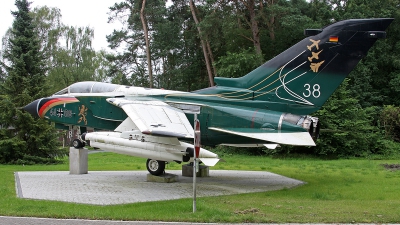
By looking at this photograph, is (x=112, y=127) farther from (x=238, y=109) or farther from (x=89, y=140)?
(x=238, y=109)

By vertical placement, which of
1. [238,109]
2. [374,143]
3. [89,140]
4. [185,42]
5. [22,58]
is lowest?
[374,143]

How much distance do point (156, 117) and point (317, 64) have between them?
5.64 m

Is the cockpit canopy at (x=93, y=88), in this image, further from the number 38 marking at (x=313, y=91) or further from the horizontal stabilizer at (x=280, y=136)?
the number 38 marking at (x=313, y=91)

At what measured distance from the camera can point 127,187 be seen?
13.2 meters

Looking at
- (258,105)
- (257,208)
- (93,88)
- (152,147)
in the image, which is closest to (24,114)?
(93,88)

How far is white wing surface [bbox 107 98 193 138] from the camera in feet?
38.6

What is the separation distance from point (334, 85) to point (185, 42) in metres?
34.5

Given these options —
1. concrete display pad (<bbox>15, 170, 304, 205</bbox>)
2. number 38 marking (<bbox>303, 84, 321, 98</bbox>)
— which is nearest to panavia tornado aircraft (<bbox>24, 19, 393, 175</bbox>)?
number 38 marking (<bbox>303, 84, 321, 98</bbox>)

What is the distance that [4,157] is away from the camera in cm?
2367

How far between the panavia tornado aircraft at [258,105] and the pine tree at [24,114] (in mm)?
10613

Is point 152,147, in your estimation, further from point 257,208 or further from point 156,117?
point 257,208

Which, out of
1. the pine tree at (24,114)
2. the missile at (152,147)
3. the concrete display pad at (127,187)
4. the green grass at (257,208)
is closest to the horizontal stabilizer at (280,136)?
the green grass at (257,208)

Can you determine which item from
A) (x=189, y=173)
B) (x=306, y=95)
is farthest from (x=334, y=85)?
(x=189, y=173)

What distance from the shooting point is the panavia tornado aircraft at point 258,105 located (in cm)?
1285
